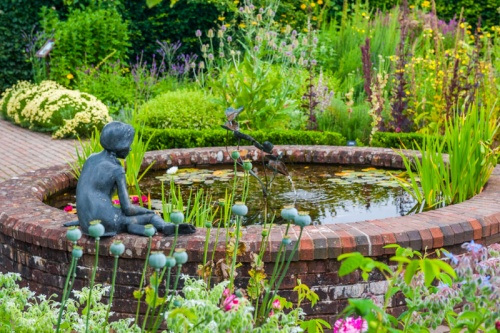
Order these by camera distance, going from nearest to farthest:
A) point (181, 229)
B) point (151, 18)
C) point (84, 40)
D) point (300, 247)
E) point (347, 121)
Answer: point (300, 247), point (181, 229), point (347, 121), point (84, 40), point (151, 18)

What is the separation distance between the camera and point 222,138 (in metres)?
8.85

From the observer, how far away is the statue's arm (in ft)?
13.9

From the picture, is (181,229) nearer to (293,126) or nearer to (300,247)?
(300,247)

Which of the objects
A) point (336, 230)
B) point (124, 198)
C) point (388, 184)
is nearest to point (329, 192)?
point (388, 184)

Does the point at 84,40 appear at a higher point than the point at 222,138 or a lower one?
higher

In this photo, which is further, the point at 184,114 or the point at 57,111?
the point at 57,111

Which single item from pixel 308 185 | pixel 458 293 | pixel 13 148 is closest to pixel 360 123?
pixel 308 185

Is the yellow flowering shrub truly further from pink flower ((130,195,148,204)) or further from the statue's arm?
the statue's arm

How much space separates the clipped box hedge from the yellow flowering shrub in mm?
1872

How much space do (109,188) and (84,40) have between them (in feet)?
31.0

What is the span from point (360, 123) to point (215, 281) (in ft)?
18.9

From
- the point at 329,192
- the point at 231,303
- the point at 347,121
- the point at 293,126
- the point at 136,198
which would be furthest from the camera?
the point at 293,126


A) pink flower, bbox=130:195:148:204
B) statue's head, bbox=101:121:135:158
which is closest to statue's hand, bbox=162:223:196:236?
statue's head, bbox=101:121:135:158

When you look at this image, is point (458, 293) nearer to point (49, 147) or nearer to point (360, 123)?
point (360, 123)
